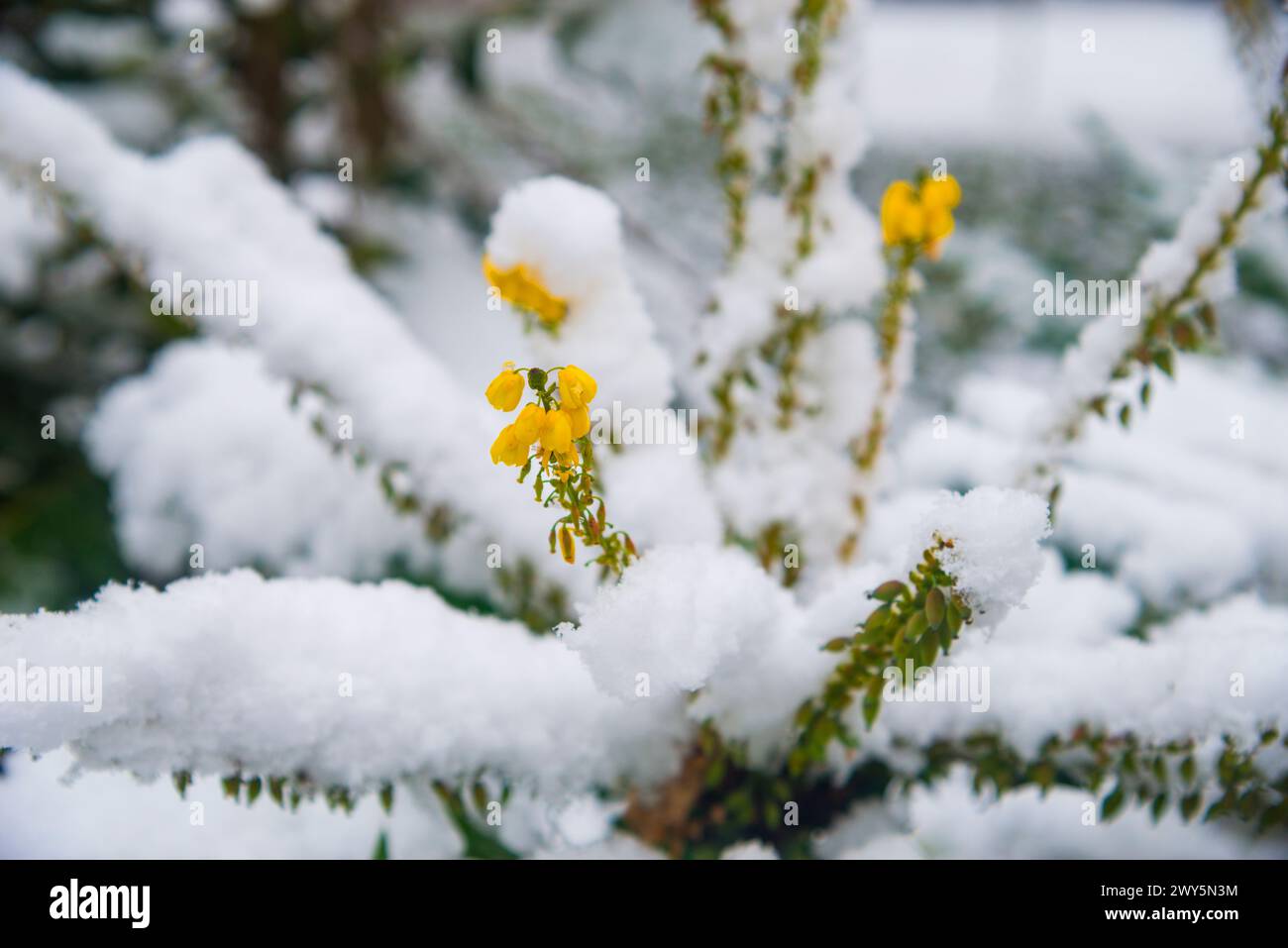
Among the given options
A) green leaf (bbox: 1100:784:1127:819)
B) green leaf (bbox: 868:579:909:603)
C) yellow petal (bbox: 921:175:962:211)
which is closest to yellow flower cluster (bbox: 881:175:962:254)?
yellow petal (bbox: 921:175:962:211)

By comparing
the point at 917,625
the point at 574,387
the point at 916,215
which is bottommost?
the point at 917,625

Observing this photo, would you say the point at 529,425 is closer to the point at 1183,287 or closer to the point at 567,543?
the point at 567,543

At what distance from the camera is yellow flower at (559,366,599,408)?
36 centimetres

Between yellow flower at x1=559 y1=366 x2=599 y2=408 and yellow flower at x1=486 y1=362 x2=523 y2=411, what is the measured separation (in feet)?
0.07

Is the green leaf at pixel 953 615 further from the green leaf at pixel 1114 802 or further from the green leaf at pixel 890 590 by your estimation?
the green leaf at pixel 1114 802

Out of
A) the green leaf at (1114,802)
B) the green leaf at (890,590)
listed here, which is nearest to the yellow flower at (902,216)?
the green leaf at (890,590)

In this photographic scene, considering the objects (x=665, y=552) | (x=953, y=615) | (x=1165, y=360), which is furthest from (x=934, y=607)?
(x=1165, y=360)

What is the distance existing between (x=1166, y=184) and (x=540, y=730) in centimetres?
155

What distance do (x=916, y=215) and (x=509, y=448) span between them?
31 cm

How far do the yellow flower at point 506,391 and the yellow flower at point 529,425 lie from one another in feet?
0.07

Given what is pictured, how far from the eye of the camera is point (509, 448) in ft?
1.16

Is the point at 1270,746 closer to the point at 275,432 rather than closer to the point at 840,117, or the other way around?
the point at 840,117
